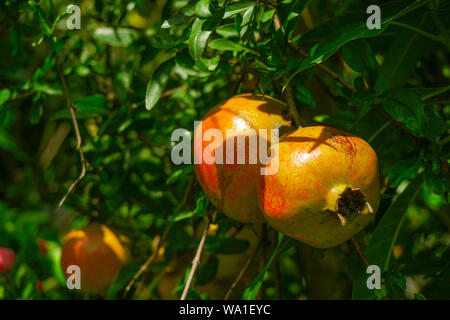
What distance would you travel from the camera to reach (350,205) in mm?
601

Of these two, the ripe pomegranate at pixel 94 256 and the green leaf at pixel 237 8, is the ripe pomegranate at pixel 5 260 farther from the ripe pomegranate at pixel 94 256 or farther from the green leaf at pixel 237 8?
the green leaf at pixel 237 8

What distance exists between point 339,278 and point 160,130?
48cm

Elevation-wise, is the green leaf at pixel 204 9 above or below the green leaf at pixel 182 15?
above

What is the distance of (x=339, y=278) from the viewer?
1149 mm

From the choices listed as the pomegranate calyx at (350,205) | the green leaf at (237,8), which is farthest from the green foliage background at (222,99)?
the pomegranate calyx at (350,205)

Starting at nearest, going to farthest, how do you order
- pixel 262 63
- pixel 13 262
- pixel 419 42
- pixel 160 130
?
pixel 262 63
pixel 419 42
pixel 160 130
pixel 13 262

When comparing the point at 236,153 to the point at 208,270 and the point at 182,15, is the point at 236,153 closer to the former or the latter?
the point at 182,15

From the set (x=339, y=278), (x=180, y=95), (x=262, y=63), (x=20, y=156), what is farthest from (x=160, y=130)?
(x=20, y=156)

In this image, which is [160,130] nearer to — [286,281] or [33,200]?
[286,281]

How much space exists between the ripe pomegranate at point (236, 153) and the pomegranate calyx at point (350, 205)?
0.37 ft

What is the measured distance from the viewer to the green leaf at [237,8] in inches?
27.3

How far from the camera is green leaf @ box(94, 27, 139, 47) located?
104cm

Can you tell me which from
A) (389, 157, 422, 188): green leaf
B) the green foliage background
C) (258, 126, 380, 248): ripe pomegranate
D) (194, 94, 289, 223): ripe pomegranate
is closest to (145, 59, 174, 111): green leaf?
the green foliage background

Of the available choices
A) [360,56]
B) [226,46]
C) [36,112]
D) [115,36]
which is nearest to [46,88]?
[36,112]
